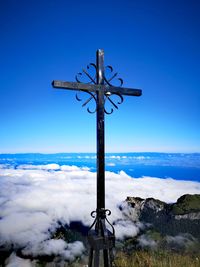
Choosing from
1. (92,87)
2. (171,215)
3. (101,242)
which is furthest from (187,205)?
(92,87)

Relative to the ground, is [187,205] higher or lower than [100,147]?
lower

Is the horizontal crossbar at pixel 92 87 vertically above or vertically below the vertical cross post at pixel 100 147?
above

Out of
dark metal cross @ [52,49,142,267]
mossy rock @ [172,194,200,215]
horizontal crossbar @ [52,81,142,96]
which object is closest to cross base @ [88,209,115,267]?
dark metal cross @ [52,49,142,267]

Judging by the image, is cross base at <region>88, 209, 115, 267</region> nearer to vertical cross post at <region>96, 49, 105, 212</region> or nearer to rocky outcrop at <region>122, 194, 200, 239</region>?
vertical cross post at <region>96, 49, 105, 212</region>

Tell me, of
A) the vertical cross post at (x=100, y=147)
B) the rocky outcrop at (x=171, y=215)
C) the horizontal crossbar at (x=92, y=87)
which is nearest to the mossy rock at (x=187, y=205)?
the rocky outcrop at (x=171, y=215)

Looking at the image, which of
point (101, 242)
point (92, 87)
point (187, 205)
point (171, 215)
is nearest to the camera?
point (101, 242)

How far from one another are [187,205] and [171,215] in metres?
11.0

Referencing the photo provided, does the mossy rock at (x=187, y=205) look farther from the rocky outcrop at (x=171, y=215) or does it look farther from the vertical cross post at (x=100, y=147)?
the vertical cross post at (x=100, y=147)

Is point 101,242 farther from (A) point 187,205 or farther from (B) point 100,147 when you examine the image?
(A) point 187,205

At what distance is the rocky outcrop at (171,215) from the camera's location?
12062 cm

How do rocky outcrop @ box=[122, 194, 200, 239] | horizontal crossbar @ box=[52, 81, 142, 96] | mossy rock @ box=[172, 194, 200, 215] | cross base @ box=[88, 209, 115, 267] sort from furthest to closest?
rocky outcrop @ box=[122, 194, 200, 239]
mossy rock @ box=[172, 194, 200, 215]
horizontal crossbar @ box=[52, 81, 142, 96]
cross base @ box=[88, 209, 115, 267]

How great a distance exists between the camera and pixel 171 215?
436 ft

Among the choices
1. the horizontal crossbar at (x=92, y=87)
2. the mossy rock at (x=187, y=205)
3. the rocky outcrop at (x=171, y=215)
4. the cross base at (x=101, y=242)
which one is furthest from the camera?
the rocky outcrop at (x=171, y=215)

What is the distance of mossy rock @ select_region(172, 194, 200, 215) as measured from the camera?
11655 centimetres
